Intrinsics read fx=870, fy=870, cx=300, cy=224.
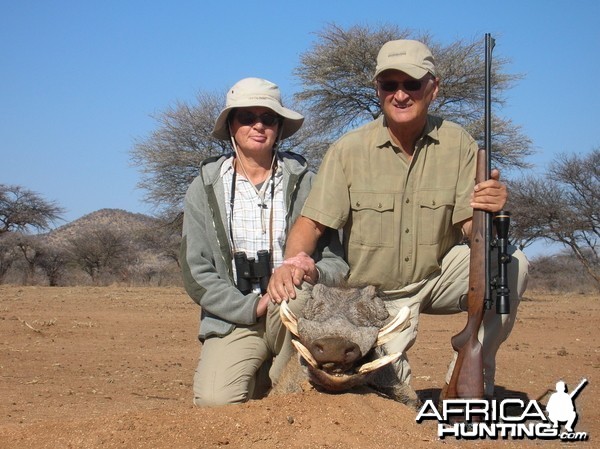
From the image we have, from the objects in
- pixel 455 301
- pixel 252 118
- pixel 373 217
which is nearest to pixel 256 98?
pixel 252 118

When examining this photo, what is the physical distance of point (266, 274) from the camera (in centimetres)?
507

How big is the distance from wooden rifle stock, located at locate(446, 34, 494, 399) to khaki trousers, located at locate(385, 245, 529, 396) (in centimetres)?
49

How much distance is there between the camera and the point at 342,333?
377 centimetres

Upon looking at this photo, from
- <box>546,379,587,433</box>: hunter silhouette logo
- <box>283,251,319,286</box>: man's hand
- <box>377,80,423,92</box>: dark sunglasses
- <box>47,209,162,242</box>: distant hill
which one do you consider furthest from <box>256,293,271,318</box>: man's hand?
<box>47,209,162,242</box>: distant hill

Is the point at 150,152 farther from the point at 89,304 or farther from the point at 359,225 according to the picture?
the point at 359,225

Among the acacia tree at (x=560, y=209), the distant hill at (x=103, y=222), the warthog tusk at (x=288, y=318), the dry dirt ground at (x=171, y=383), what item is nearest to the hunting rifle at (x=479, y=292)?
the dry dirt ground at (x=171, y=383)

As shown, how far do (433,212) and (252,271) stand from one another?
113 centimetres

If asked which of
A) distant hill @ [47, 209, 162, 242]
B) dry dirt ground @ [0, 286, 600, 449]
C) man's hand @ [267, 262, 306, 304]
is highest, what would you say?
distant hill @ [47, 209, 162, 242]

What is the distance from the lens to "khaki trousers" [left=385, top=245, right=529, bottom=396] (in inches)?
196

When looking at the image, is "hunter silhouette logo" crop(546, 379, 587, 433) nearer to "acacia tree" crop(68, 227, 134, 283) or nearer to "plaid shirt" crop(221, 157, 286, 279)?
"plaid shirt" crop(221, 157, 286, 279)

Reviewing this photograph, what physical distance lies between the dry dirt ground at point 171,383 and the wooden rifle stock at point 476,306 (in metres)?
0.38

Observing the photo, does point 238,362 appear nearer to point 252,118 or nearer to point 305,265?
point 305,265

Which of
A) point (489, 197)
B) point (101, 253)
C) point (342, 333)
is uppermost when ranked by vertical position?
point (101, 253)

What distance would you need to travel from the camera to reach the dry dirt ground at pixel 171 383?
3.70m
